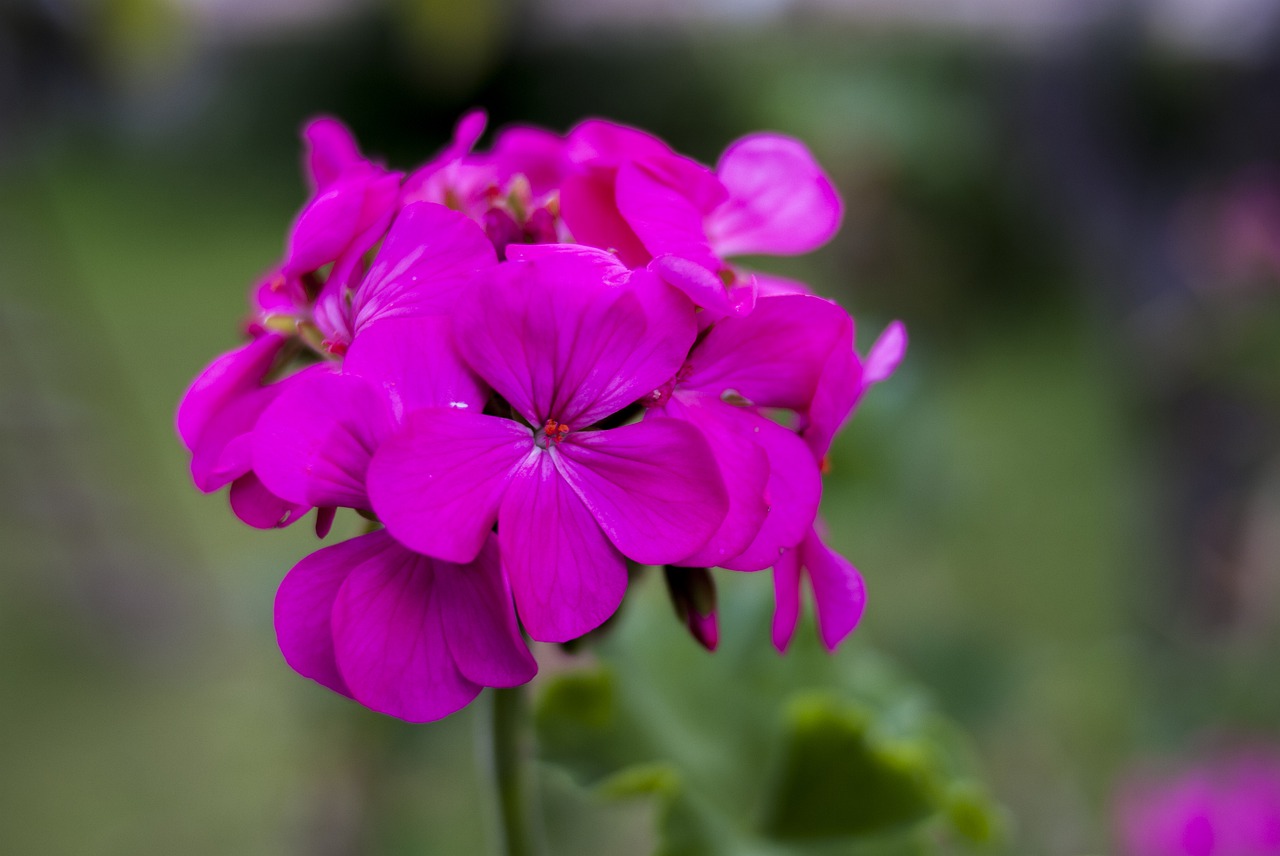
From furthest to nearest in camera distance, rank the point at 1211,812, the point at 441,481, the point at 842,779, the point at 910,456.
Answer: the point at 910,456 → the point at 1211,812 → the point at 842,779 → the point at 441,481

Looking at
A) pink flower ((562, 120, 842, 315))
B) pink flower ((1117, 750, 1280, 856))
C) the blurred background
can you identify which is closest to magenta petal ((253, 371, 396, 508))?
pink flower ((562, 120, 842, 315))

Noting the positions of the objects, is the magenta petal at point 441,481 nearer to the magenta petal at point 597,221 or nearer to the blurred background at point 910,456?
the magenta petal at point 597,221

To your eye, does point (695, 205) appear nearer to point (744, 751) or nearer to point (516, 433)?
point (516, 433)

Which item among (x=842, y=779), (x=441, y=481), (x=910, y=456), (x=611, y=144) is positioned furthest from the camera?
(x=910, y=456)

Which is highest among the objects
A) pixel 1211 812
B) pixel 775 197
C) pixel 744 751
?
pixel 775 197

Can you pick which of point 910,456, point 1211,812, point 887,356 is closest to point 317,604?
point 887,356

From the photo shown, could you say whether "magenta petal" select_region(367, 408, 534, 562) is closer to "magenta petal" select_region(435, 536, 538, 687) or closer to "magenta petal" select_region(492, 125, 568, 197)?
"magenta petal" select_region(435, 536, 538, 687)

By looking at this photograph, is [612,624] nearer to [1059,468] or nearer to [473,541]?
[473,541]
